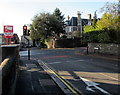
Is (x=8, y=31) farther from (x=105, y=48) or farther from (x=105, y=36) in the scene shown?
(x=105, y=48)

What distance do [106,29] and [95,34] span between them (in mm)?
2945

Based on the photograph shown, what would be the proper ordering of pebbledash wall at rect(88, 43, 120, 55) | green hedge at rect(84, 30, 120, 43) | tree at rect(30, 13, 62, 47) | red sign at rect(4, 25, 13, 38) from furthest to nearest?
tree at rect(30, 13, 62, 47)
green hedge at rect(84, 30, 120, 43)
pebbledash wall at rect(88, 43, 120, 55)
red sign at rect(4, 25, 13, 38)

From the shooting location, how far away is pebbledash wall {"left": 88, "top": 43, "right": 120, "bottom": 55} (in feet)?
68.0

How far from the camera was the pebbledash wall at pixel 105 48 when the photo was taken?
2073 centimetres

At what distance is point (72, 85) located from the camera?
784 cm

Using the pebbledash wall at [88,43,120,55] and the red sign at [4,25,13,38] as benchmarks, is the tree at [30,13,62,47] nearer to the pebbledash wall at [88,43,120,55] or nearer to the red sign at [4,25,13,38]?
the pebbledash wall at [88,43,120,55]

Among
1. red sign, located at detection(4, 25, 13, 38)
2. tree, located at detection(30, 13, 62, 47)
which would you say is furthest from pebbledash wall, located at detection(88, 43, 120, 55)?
tree, located at detection(30, 13, 62, 47)

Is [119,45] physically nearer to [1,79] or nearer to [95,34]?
[95,34]

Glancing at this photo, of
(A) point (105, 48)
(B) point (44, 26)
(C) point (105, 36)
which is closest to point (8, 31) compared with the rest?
(C) point (105, 36)

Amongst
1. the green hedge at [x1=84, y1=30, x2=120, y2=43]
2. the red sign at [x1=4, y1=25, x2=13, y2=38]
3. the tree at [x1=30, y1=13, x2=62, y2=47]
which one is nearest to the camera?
the red sign at [x1=4, y1=25, x2=13, y2=38]

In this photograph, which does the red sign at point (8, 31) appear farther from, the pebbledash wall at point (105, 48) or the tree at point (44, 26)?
the tree at point (44, 26)

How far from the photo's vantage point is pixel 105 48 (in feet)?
75.2

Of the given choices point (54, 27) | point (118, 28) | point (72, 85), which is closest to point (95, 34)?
point (118, 28)

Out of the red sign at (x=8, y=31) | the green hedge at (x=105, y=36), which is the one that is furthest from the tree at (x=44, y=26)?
the red sign at (x=8, y=31)
